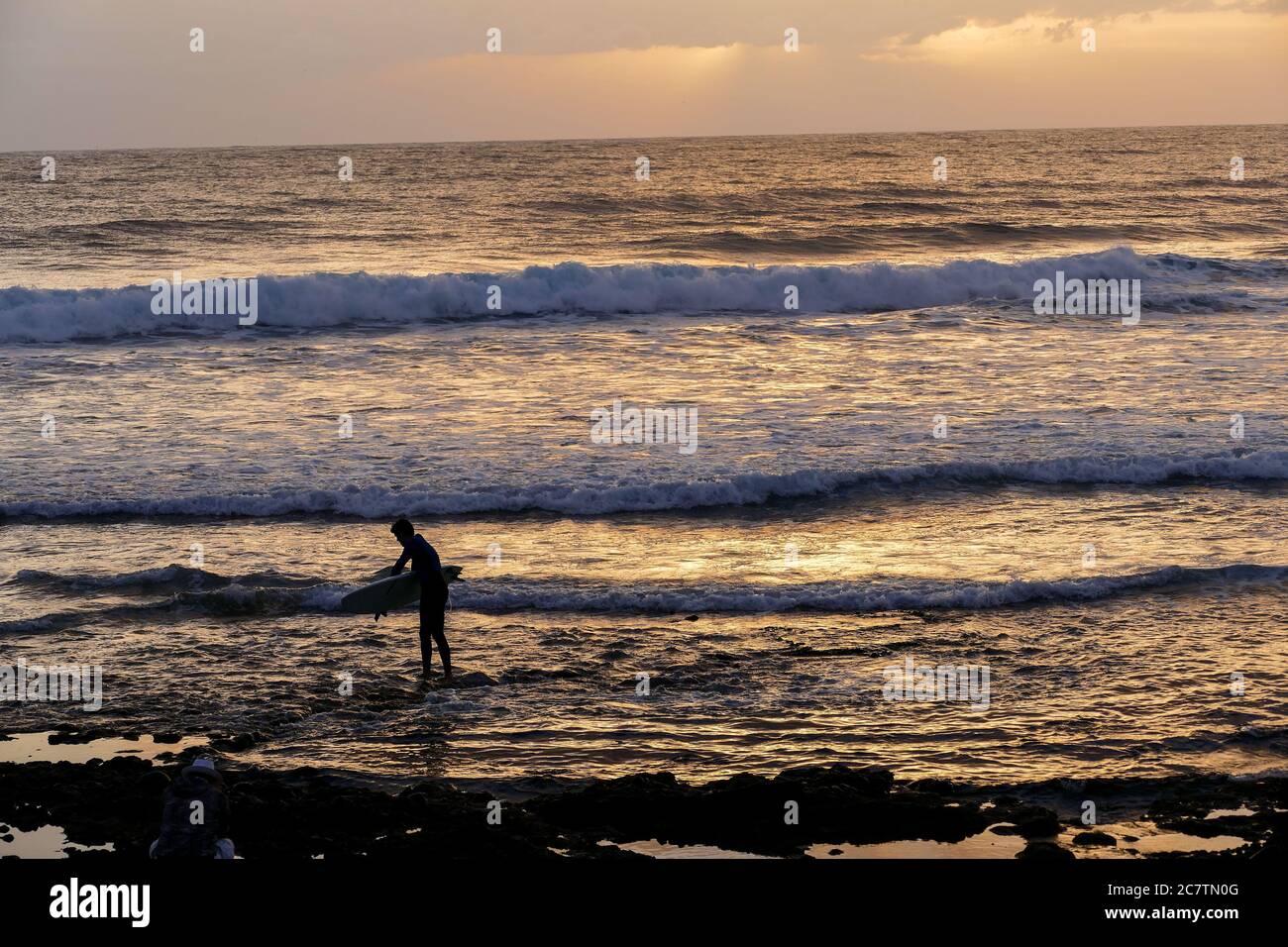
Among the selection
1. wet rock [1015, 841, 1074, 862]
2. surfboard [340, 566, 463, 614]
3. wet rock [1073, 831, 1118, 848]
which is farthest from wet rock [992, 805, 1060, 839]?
surfboard [340, 566, 463, 614]

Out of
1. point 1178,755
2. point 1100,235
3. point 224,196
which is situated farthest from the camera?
point 224,196

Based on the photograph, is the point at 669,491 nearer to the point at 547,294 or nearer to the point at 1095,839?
the point at 1095,839

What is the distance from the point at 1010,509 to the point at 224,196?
47334 millimetres

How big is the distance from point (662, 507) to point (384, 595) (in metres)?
5.00

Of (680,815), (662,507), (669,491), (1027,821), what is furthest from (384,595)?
(1027,821)

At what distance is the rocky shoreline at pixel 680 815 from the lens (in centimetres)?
760

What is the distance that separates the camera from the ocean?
390 inches

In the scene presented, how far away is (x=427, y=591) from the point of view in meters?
11.0

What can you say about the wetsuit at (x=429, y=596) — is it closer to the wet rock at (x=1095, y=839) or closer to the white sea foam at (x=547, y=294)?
the wet rock at (x=1095, y=839)

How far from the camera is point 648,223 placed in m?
47.6

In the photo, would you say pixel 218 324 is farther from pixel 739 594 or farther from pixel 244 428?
pixel 739 594

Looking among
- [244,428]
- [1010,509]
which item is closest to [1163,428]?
[1010,509]
